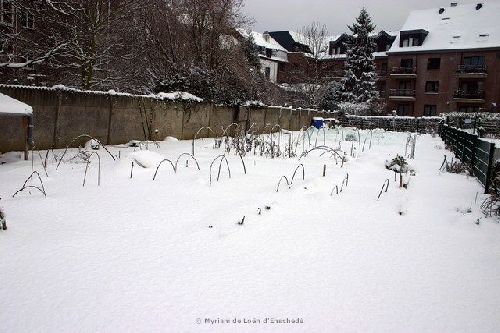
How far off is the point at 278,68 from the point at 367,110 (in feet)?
61.1

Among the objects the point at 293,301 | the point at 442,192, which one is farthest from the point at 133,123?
the point at 293,301

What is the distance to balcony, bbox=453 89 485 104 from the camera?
3538 centimetres

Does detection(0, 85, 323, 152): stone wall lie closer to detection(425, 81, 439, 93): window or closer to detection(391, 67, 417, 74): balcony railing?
detection(391, 67, 417, 74): balcony railing

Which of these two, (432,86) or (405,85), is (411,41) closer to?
(405,85)

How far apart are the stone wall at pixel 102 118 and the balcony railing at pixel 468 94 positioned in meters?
32.1

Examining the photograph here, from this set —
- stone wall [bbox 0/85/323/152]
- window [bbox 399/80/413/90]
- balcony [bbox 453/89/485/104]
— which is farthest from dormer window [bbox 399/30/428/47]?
stone wall [bbox 0/85/323/152]

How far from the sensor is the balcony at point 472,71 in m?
35.3

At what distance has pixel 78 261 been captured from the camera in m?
2.59

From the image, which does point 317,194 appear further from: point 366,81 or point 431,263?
point 366,81

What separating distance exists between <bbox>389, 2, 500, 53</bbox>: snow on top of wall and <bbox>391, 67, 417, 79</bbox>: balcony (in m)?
2.04

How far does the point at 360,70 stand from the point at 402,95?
22.9 feet

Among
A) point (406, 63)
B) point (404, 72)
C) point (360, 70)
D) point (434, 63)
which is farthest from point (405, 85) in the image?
point (360, 70)

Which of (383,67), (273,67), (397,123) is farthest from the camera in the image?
(273,67)

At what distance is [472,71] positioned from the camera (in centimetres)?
3578
